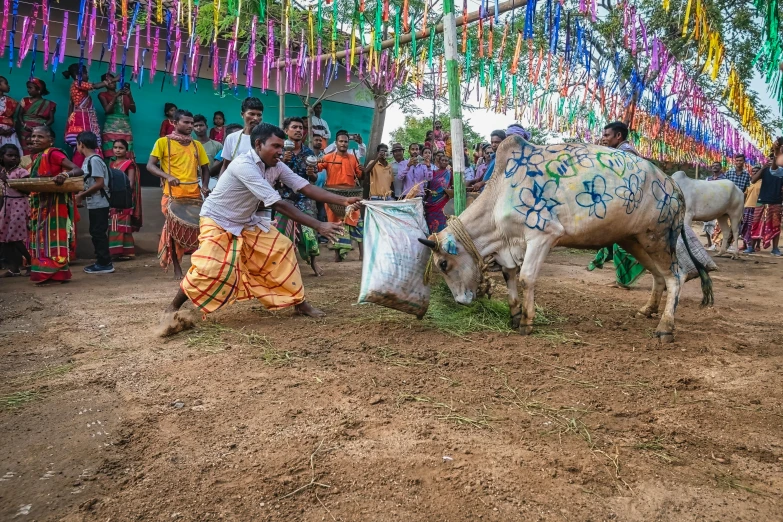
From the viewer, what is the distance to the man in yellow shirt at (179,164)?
6.46 m

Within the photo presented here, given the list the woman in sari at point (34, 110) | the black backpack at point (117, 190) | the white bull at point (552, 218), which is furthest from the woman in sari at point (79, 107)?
the white bull at point (552, 218)

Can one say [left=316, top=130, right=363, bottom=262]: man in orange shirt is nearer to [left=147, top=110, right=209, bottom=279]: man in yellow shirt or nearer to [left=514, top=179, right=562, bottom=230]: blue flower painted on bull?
[left=147, top=110, right=209, bottom=279]: man in yellow shirt

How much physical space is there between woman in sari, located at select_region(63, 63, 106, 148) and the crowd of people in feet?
0.05

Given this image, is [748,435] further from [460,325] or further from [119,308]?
[119,308]

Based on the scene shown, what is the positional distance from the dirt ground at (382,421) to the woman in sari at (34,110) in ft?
15.3

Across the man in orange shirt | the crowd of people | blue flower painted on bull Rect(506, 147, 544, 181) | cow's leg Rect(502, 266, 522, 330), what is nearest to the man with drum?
the crowd of people

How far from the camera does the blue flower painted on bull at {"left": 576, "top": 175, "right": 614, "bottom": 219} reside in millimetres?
4176

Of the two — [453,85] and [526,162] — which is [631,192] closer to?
[526,162]

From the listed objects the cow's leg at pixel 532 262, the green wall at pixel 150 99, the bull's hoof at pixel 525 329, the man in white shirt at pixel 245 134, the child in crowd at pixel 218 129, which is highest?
the green wall at pixel 150 99

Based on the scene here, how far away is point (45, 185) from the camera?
229 inches

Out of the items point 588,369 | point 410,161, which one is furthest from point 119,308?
point 410,161

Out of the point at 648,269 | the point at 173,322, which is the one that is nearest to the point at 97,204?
Result: the point at 173,322

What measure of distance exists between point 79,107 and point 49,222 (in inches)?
129

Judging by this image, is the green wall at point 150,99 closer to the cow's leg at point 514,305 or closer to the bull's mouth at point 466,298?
the bull's mouth at point 466,298
